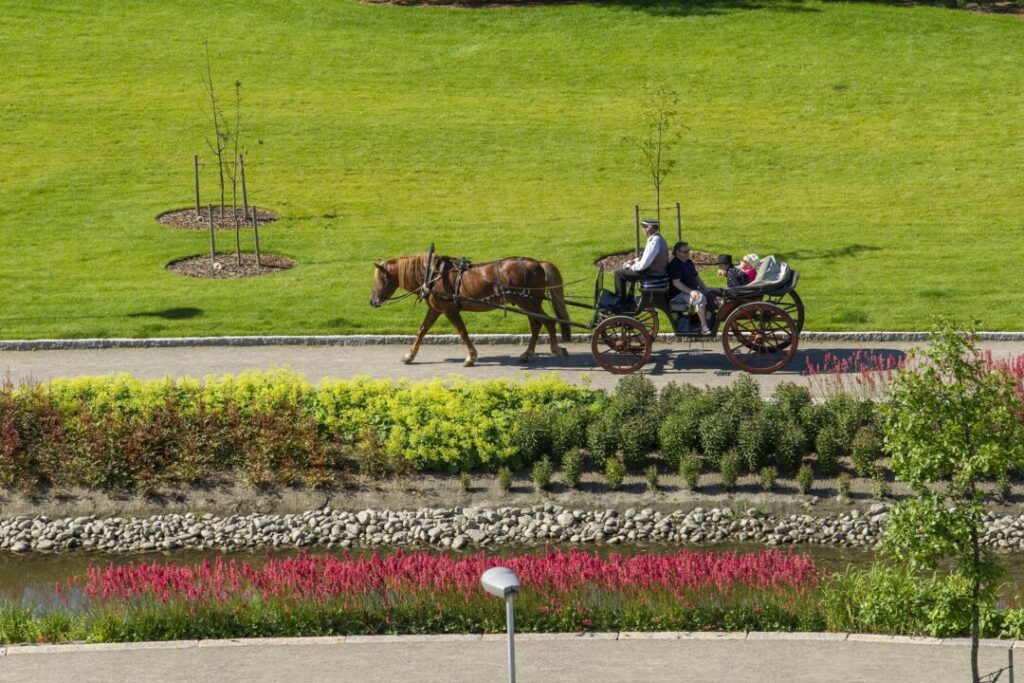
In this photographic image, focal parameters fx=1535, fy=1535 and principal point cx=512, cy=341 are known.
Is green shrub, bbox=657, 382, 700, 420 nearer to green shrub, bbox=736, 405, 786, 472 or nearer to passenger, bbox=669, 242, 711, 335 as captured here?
green shrub, bbox=736, 405, 786, 472

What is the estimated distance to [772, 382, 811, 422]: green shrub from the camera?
697 inches

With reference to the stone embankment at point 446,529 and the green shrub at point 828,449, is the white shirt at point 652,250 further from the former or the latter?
the stone embankment at point 446,529

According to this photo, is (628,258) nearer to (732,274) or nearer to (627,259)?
(627,259)

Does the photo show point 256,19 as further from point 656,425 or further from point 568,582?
point 568,582

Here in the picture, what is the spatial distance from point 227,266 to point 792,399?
12.9 metres

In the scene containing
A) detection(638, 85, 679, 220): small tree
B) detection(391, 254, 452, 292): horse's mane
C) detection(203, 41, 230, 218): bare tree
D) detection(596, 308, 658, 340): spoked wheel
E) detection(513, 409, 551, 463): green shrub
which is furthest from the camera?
detection(203, 41, 230, 218): bare tree

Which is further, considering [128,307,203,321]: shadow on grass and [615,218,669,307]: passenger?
[128,307,203,321]: shadow on grass

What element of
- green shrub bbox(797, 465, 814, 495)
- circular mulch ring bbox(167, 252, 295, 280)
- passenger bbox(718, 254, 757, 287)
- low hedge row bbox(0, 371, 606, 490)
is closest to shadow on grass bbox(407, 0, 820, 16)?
circular mulch ring bbox(167, 252, 295, 280)

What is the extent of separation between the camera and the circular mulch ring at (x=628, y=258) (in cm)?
2639

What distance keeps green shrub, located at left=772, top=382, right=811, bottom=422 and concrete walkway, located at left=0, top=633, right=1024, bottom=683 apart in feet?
17.7

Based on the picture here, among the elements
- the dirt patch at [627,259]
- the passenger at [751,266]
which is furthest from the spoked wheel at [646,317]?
the dirt patch at [627,259]

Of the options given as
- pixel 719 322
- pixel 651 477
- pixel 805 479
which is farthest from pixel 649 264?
pixel 805 479

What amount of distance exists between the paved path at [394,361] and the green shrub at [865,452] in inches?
115

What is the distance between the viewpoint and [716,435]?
1733 cm
